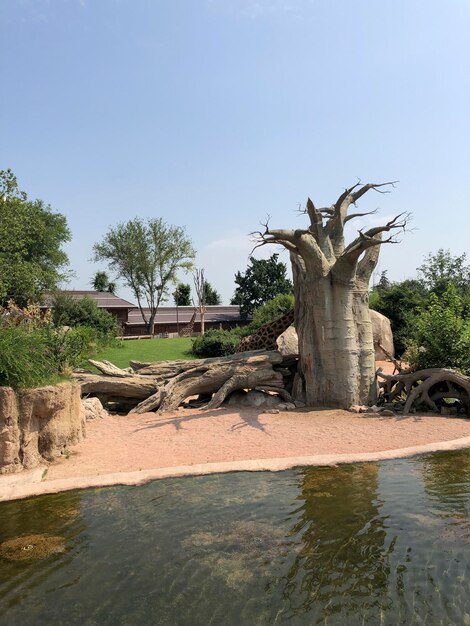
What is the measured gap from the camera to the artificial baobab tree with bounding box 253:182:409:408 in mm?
10883

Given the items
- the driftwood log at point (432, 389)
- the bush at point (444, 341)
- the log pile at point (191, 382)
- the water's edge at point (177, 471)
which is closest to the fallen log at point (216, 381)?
the log pile at point (191, 382)

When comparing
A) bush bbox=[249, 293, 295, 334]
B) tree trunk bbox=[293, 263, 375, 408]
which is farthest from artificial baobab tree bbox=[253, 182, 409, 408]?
bush bbox=[249, 293, 295, 334]

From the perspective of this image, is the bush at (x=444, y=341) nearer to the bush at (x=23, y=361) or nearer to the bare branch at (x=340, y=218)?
the bare branch at (x=340, y=218)

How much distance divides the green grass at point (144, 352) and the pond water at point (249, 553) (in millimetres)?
12758

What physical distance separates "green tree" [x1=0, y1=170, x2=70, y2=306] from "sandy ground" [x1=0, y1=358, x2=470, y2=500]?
39.9ft

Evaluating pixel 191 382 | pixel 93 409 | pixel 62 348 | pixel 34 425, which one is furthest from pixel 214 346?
pixel 34 425

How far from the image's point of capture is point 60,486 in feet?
20.9

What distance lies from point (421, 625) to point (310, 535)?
1563mm

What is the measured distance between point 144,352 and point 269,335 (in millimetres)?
9421

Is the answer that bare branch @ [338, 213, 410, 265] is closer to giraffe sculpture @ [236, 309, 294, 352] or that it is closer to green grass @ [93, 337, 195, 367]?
giraffe sculpture @ [236, 309, 294, 352]

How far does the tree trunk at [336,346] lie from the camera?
10898mm

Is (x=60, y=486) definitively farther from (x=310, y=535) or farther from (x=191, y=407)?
(x=191, y=407)

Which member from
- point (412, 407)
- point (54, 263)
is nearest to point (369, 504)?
point (412, 407)

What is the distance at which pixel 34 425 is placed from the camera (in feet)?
24.1
